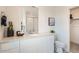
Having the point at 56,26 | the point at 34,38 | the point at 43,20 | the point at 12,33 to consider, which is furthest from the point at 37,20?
the point at 12,33

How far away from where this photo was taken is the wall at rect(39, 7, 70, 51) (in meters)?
4.15

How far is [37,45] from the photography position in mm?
2947

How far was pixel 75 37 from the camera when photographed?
5.66 metres

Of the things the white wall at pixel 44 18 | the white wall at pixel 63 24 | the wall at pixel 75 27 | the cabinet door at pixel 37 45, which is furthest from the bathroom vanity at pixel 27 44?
the wall at pixel 75 27

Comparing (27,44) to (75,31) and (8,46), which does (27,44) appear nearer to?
(8,46)

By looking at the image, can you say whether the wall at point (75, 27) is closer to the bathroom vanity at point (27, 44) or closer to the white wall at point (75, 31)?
the white wall at point (75, 31)

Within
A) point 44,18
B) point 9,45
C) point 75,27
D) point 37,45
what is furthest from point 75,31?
point 9,45

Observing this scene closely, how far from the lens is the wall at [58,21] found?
163 inches

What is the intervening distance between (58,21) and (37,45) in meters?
1.98

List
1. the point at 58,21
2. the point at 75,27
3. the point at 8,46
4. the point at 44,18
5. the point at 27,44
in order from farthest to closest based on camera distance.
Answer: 1. the point at 75,27
2. the point at 58,21
3. the point at 44,18
4. the point at 27,44
5. the point at 8,46

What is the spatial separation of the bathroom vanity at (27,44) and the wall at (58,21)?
0.88 m

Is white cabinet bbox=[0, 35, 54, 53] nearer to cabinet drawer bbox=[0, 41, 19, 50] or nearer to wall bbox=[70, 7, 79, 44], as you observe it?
cabinet drawer bbox=[0, 41, 19, 50]

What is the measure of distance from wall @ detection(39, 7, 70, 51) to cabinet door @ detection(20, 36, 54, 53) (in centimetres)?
83

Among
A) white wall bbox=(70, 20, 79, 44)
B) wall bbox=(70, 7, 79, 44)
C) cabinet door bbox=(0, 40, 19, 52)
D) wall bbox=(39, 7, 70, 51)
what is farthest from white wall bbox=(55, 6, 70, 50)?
cabinet door bbox=(0, 40, 19, 52)
